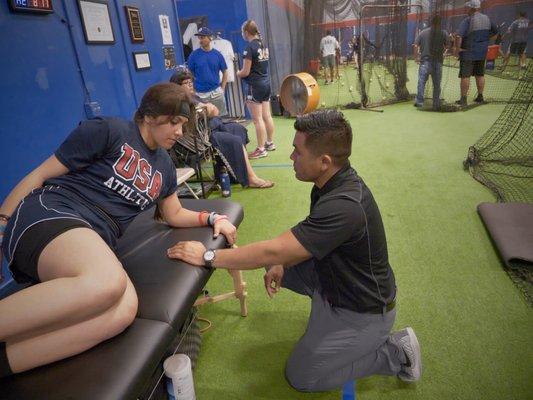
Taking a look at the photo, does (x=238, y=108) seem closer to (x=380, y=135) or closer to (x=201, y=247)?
(x=380, y=135)

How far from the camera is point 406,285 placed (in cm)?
A: 220

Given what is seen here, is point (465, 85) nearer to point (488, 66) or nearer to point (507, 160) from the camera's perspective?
point (507, 160)

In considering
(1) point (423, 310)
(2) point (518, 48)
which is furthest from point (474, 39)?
(1) point (423, 310)

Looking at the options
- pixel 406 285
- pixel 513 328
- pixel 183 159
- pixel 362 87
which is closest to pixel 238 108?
pixel 362 87

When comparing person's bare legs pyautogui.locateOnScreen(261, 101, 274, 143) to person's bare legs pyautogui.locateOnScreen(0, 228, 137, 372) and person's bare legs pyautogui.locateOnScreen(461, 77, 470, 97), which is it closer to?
person's bare legs pyautogui.locateOnScreen(0, 228, 137, 372)

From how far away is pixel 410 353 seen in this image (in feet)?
4.91

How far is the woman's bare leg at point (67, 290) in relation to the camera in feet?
3.54

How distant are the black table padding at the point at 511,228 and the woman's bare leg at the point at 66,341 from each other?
224cm

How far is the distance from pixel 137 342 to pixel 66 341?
0.21 m

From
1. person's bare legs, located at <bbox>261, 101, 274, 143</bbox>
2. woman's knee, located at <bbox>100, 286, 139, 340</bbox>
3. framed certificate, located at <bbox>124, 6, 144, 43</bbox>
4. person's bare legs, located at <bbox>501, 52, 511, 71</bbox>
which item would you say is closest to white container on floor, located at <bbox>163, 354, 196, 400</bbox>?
woman's knee, located at <bbox>100, 286, 139, 340</bbox>

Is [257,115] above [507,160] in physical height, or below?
above

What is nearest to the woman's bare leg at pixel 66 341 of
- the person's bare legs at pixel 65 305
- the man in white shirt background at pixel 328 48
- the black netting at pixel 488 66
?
the person's bare legs at pixel 65 305

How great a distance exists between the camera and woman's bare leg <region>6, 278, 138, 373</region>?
106 centimetres

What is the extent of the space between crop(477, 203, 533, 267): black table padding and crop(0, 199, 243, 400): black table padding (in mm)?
1820
